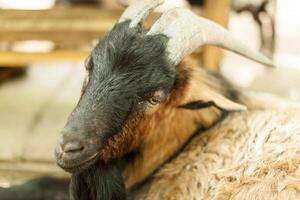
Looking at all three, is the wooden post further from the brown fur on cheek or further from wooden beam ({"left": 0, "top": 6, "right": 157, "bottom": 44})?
the brown fur on cheek

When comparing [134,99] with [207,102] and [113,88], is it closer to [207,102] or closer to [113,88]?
[113,88]

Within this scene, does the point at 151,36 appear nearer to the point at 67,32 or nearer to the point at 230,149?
the point at 230,149

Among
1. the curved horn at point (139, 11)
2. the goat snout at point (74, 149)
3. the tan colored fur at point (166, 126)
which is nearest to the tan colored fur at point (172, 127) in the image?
the tan colored fur at point (166, 126)

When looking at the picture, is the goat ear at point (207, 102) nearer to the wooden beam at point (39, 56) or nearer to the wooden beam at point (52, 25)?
the wooden beam at point (52, 25)

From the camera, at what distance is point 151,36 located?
8.48 ft

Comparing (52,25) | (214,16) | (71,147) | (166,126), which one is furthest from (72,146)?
(214,16)

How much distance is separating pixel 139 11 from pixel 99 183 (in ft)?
Result: 2.81

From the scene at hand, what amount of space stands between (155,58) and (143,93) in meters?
0.17

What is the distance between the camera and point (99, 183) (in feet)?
8.64

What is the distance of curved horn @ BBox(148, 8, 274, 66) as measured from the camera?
2.60m

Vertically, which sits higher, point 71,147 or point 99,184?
point 71,147

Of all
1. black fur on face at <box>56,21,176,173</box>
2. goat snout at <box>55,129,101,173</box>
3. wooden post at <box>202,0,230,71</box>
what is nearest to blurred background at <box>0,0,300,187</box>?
wooden post at <box>202,0,230,71</box>

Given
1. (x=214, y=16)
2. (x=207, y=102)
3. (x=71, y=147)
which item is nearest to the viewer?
(x=71, y=147)

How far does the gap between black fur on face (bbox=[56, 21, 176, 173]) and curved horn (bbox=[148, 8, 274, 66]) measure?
1.8 inches
